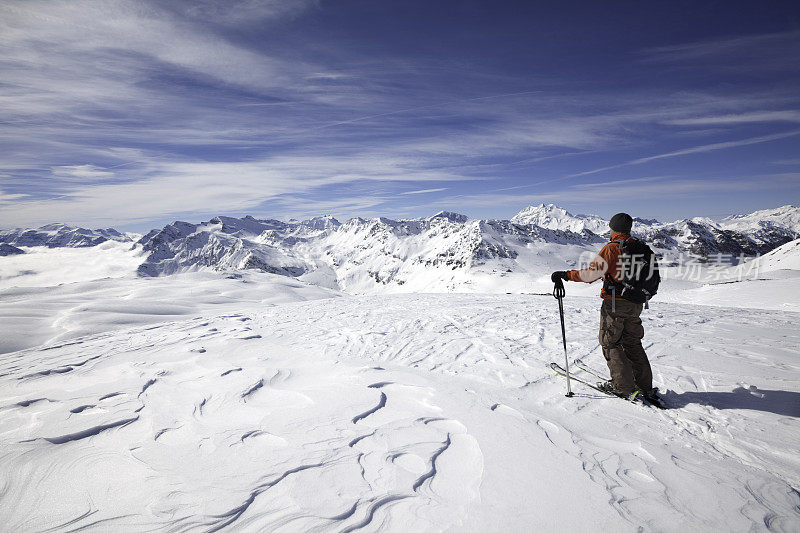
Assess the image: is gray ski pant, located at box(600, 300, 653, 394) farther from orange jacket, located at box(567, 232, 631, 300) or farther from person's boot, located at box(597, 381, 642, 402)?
orange jacket, located at box(567, 232, 631, 300)

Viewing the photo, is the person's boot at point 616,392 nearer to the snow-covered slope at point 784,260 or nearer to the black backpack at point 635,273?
the black backpack at point 635,273

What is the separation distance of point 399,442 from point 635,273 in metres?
4.43

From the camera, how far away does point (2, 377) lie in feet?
25.5

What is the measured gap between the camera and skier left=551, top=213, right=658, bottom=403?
17.6 ft

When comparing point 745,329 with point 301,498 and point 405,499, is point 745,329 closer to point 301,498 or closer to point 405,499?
point 405,499

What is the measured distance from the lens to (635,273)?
5.26 metres

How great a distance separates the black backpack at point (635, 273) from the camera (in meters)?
5.28

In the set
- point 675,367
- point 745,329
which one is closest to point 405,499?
point 675,367

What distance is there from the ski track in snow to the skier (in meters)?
0.48

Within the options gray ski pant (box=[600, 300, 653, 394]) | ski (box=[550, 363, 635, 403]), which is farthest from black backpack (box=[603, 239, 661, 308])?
ski (box=[550, 363, 635, 403])

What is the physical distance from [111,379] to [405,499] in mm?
7086

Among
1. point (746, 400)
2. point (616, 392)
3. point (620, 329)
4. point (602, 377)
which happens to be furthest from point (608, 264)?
point (746, 400)

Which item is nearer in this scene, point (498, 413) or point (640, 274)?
point (498, 413)

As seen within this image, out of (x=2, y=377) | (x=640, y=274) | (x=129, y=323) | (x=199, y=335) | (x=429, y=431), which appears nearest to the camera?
(x=429, y=431)
